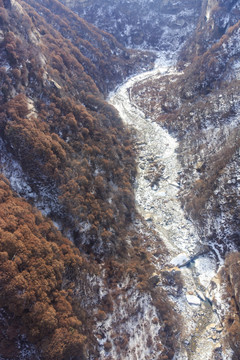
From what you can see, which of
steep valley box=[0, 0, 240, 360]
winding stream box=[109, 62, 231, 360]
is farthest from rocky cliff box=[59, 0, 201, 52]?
winding stream box=[109, 62, 231, 360]

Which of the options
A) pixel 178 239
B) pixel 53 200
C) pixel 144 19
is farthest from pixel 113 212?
pixel 144 19

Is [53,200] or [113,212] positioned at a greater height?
[113,212]

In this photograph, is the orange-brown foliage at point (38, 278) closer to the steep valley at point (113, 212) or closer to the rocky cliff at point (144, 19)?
the steep valley at point (113, 212)

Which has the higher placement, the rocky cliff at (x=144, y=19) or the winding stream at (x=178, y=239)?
the rocky cliff at (x=144, y=19)

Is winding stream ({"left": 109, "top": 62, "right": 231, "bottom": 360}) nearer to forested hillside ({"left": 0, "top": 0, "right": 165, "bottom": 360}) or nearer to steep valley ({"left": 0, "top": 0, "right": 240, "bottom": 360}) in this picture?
steep valley ({"left": 0, "top": 0, "right": 240, "bottom": 360})

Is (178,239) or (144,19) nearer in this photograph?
(178,239)

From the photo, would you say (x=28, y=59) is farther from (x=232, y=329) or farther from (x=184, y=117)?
(x=232, y=329)

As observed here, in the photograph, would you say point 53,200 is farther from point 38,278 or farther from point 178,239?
point 178,239

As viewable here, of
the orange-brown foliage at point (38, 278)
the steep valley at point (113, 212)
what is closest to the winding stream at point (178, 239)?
the steep valley at point (113, 212)

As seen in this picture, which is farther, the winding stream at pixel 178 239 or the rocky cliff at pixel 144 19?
the rocky cliff at pixel 144 19
